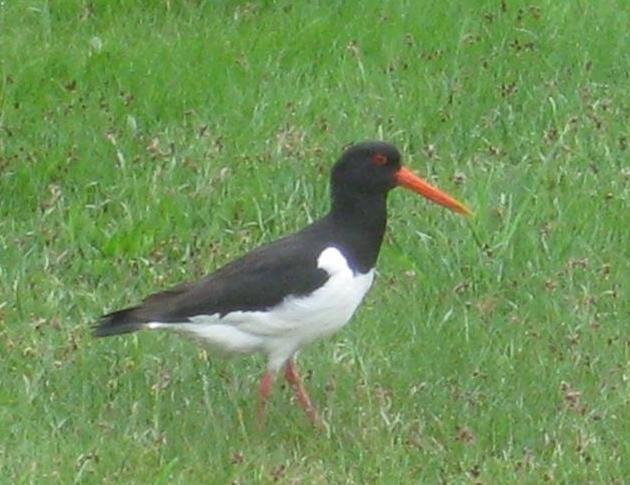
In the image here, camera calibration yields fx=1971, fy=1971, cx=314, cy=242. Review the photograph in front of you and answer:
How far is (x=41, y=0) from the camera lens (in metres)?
10.6

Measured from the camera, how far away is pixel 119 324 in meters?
7.16

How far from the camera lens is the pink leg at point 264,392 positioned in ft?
23.7

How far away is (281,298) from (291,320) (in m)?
0.09

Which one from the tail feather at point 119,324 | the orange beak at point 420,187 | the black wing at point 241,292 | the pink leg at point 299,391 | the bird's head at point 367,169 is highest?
the bird's head at point 367,169

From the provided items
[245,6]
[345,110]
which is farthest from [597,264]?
[245,6]

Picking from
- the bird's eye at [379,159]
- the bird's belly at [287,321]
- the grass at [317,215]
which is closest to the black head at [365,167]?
the bird's eye at [379,159]

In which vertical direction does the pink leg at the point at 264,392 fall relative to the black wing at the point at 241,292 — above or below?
below

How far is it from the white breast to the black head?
0.31m

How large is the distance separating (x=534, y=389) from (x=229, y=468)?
4.21ft

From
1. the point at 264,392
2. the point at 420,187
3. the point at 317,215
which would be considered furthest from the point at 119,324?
the point at 317,215

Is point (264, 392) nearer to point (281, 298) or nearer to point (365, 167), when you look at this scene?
point (281, 298)

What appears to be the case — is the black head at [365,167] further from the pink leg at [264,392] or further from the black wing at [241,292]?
the pink leg at [264,392]

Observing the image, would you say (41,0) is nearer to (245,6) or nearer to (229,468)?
(245,6)

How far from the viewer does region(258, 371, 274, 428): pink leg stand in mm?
7219
